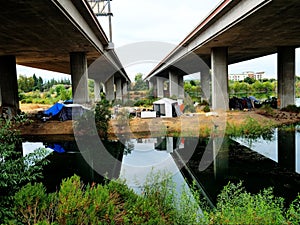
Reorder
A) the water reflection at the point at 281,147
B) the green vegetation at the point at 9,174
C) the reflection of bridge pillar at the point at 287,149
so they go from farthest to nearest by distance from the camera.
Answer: the water reflection at the point at 281,147
the reflection of bridge pillar at the point at 287,149
the green vegetation at the point at 9,174

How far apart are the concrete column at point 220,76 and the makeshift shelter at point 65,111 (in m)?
9.28

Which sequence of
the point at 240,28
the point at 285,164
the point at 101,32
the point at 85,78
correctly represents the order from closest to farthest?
the point at 285,164 → the point at 240,28 → the point at 101,32 → the point at 85,78

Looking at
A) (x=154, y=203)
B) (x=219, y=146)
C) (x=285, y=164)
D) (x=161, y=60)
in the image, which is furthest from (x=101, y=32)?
(x=161, y=60)

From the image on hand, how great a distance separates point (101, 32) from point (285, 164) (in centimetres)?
1211

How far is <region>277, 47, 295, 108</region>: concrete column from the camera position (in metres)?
23.4

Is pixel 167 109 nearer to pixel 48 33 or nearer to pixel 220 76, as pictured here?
pixel 220 76

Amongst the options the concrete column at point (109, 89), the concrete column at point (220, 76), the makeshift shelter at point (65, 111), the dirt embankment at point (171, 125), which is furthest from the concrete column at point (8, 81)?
the concrete column at point (109, 89)

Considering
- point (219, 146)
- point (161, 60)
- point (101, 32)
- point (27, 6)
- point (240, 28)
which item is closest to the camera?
Result: point (27, 6)

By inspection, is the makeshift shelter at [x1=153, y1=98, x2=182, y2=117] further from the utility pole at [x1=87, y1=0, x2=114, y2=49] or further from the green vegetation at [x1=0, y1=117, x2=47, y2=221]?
the green vegetation at [x1=0, y1=117, x2=47, y2=221]

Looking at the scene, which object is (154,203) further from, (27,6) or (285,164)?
(27,6)

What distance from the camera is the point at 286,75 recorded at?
23.5 m

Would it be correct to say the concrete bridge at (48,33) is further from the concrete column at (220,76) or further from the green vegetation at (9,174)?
the concrete column at (220,76)

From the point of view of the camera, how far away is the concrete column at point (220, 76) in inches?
845

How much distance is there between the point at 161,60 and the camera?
36281 millimetres
